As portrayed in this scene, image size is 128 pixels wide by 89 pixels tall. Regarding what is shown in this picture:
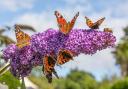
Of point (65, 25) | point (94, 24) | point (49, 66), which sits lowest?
point (49, 66)

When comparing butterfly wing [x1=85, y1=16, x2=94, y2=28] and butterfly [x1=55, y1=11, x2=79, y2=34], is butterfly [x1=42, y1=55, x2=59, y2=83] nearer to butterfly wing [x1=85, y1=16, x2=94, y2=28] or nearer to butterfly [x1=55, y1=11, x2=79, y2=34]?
butterfly [x1=55, y1=11, x2=79, y2=34]

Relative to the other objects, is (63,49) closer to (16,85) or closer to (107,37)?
(107,37)

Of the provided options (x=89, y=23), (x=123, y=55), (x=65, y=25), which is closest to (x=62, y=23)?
(x=65, y=25)

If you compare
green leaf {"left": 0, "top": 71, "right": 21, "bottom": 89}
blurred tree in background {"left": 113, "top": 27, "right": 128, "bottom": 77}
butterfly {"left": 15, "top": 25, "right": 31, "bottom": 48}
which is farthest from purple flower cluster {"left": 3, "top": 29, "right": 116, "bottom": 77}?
blurred tree in background {"left": 113, "top": 27, "right": 128, "bottom": 77}

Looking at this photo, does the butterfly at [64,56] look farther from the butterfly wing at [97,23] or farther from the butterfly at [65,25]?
the butterfly wing at [97,23]

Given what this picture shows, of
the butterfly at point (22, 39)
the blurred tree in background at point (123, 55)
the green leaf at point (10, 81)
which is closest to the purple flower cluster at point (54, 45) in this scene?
the butterfly at point (22, 39)

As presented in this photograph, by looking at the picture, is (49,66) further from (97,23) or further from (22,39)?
(97,23)

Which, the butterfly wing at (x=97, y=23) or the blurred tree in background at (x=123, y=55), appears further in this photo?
the blurred tree in background at (x=123, y=55)
